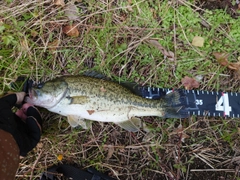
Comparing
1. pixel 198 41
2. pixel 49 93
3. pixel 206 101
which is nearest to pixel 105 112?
pixel 49 93

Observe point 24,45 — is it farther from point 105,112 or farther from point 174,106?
point 174,106

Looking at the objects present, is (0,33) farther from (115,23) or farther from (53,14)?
(115,23)

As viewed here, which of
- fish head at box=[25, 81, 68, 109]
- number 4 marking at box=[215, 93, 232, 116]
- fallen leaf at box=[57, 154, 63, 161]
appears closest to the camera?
fish head at box=[25, 81, 68, 109]

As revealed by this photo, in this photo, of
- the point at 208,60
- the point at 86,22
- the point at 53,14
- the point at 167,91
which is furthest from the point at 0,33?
the point at 208,60

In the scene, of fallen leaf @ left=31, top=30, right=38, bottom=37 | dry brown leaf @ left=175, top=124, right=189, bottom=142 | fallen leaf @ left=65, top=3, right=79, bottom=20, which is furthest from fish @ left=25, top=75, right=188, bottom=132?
fallen leaf @ left=65, top=3, right=79, bottom=20

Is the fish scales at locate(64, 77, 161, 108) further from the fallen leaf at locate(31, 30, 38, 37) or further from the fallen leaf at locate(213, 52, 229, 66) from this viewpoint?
the fallen leaf at locate(213, 52, 229, 66)

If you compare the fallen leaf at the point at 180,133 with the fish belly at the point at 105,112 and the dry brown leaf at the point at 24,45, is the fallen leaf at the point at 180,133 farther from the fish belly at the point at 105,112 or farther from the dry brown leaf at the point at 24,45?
the dry brown leaf at the point at 24,45
